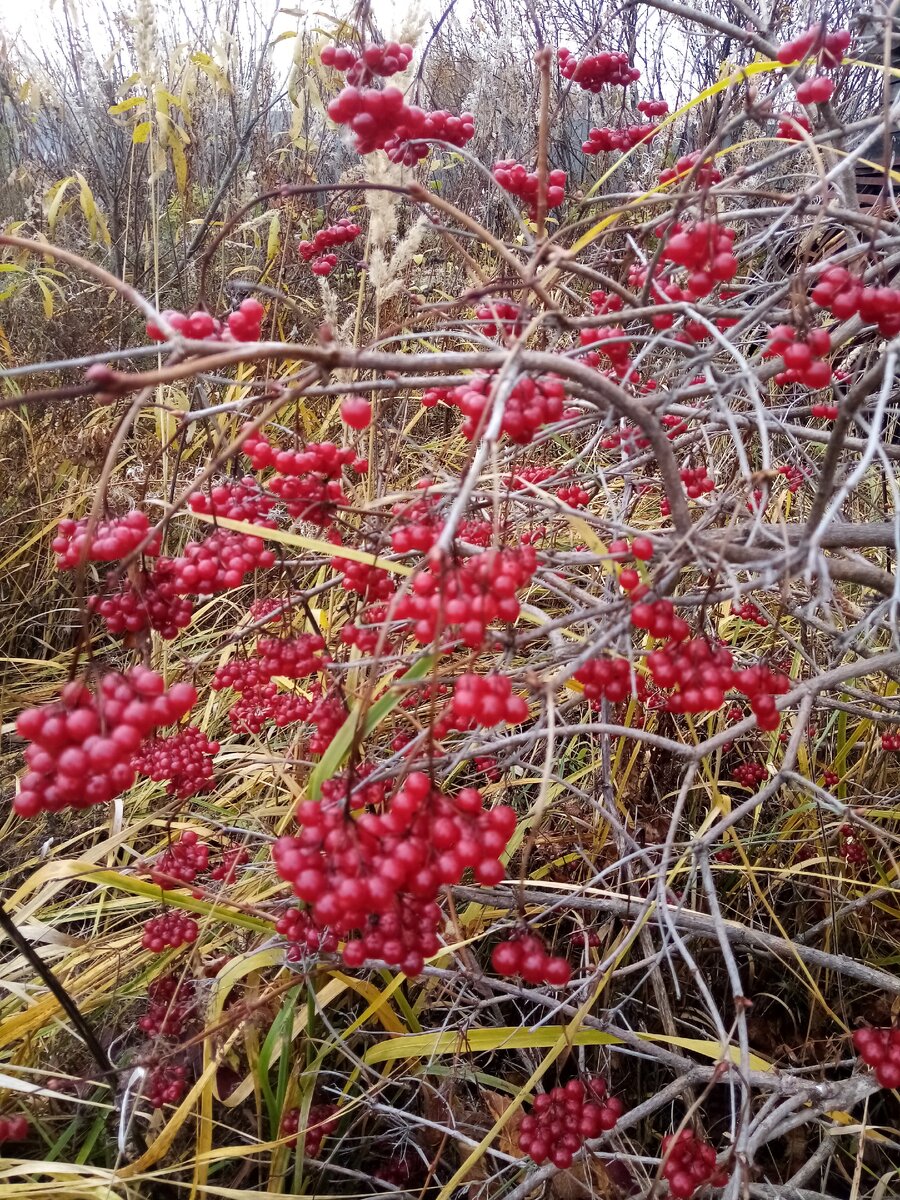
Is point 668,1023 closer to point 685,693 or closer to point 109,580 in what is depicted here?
point 685,693

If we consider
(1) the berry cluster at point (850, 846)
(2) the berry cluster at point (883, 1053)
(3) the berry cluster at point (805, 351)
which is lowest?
(1) the berry cluster at point (850, 846)

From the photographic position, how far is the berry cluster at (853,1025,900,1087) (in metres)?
1.20

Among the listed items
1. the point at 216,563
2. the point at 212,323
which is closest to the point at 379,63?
the point at 212,323

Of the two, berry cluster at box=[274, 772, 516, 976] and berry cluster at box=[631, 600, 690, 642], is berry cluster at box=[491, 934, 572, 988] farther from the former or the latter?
berry cluster at box=[631, 600, 690, 642]

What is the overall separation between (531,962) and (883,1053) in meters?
0.65

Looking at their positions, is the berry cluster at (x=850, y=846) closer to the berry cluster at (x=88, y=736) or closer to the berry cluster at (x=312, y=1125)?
the berry cluster at (x=312, y=1125)

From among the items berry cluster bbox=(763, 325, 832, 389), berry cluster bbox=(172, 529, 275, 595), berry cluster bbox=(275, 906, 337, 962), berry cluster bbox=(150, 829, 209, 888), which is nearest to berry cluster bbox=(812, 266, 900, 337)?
berry cluster bbox=(763, 325, 832, 389)

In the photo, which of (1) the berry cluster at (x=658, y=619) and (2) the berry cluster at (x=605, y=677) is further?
(2) the berry cluster at (x=605, y=677)

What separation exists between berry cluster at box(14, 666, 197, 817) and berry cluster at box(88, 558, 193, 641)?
20 cm

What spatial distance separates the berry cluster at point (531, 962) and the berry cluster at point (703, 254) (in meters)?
0.84

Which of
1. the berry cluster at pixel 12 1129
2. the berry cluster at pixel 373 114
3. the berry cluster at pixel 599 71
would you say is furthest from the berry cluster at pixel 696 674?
the berry cluster at pixel 599 71

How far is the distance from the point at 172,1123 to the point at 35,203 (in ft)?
12.4

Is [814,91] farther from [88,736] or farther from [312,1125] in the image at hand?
[312,1125]

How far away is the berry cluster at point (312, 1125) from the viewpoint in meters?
1.45
